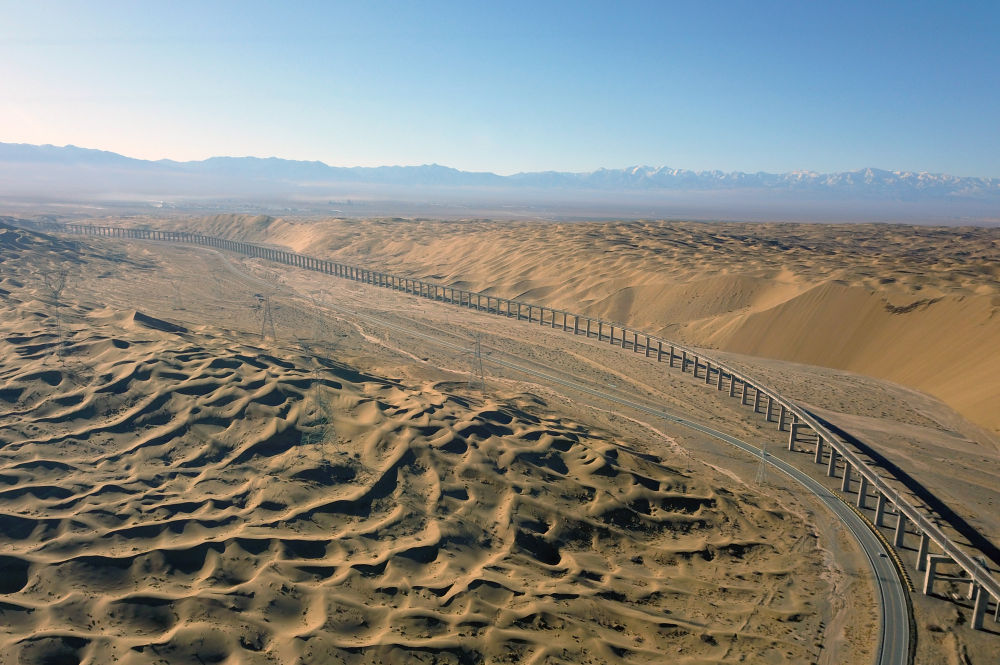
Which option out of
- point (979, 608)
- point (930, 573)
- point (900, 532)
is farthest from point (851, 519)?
point (979, 608)

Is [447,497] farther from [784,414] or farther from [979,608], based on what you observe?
[784,414]

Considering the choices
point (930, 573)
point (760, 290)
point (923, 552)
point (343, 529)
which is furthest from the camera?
point (760, 290)

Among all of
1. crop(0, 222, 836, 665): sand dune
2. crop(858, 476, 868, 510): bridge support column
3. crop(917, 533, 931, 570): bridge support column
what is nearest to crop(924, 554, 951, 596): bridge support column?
crop(917, 533, 931, 570): bridge support column

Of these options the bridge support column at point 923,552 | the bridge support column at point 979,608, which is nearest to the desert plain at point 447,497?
the bridge support column at point 979,608

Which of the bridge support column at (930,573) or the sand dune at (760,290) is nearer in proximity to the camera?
the bridge support column at (930,573)

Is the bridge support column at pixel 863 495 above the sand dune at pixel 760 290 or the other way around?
the other way around

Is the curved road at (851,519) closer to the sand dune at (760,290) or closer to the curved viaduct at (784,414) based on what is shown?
the curved viaduct at (784,414)

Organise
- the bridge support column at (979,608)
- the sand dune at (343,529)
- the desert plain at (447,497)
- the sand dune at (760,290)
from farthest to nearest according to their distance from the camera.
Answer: the sand dune at (760,290), the bridge support column at (979,608), the desert plain at (447,497), the sand dune at (343,529)

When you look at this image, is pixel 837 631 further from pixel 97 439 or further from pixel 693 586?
pixel 97 439
